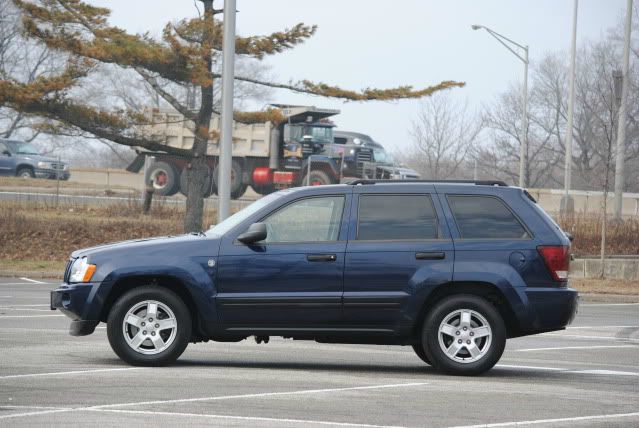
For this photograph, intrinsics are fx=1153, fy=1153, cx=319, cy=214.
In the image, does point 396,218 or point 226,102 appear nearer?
point 396,218

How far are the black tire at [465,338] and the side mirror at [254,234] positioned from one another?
1.69 m

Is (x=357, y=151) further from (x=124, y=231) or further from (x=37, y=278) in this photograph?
(x=37, y=278)

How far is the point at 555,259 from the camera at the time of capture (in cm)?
1050

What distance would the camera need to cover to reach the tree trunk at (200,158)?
27.3 m

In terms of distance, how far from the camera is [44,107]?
27109 mm

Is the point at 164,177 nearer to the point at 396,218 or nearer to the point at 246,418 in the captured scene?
the point at 396,218

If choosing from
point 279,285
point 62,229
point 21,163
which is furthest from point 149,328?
point 21,163

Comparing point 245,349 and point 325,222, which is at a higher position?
point 325,222

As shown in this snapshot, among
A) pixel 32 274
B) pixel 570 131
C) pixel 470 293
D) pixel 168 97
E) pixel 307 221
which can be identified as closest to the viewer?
pixel 470 293

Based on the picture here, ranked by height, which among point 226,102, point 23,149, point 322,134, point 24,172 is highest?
point 322,134

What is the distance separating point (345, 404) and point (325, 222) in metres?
2.55

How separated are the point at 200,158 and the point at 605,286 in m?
10.8

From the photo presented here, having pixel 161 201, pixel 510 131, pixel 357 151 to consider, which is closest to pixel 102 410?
pixel 161 201

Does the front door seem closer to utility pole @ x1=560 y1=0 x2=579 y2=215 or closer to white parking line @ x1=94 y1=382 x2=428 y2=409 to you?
white parking line @ x1=94 y1=382 x2=428 y2=409
